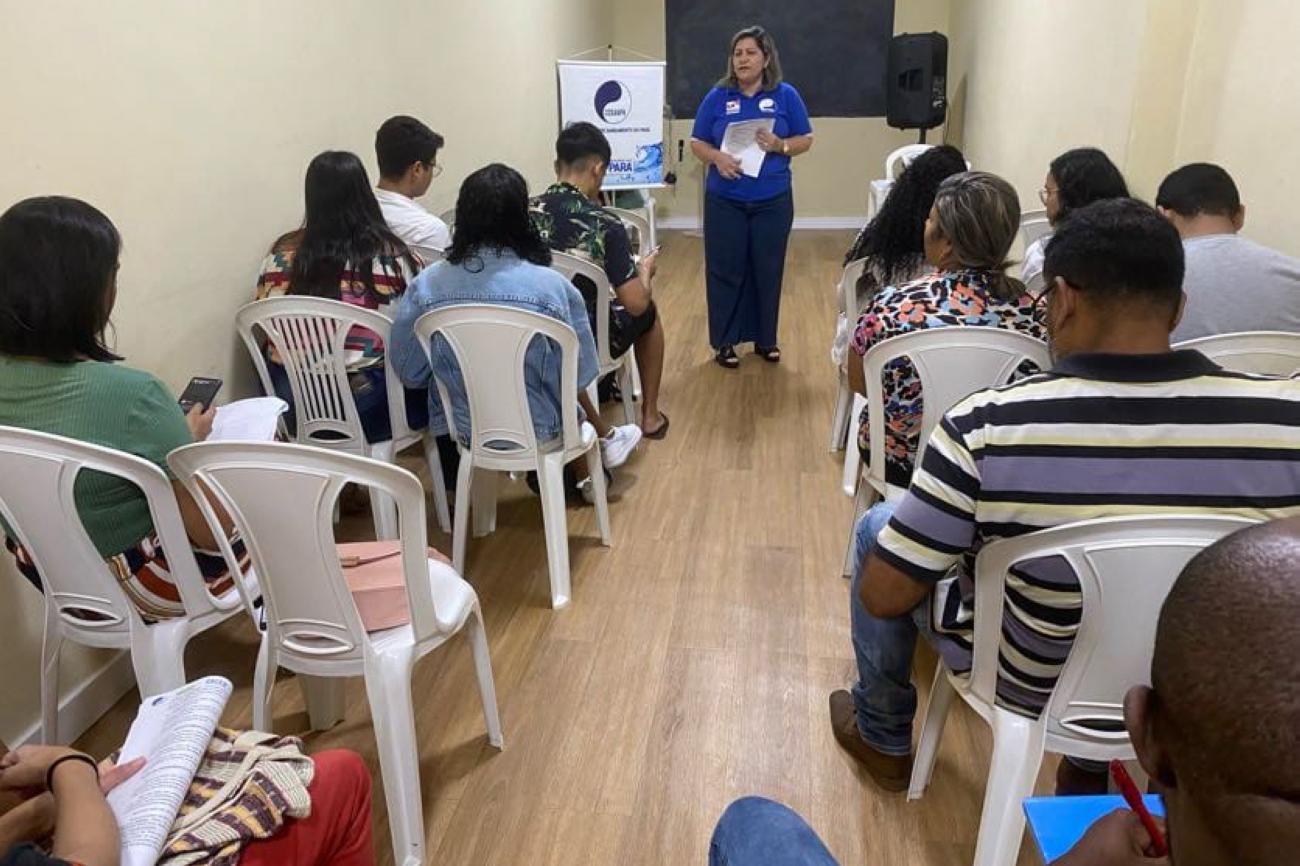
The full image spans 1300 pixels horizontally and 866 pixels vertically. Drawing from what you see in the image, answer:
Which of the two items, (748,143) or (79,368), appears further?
(748,143)

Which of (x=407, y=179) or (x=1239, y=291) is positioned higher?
(x=407, y=179)

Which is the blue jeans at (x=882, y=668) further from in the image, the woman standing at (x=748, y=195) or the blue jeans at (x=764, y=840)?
the woman standing at (x=748, y=195)

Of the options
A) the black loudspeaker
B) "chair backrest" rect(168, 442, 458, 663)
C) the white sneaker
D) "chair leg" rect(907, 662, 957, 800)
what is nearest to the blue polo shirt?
the white sneaker

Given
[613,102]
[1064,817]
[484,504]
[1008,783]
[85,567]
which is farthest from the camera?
[613,102]

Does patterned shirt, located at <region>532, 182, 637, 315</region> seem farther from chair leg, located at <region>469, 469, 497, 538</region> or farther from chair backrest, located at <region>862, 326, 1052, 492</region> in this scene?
chair backrest, located at <region>862, 326, 1052, 492</region>

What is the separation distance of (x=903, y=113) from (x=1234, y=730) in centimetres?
641

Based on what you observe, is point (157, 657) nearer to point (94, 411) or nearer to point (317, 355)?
point (94, 411)

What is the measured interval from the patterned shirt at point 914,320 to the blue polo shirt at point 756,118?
6.57ft

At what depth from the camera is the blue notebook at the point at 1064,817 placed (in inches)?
31.2

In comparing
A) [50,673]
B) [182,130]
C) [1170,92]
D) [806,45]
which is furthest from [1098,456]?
[806,45]

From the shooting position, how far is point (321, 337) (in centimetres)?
235

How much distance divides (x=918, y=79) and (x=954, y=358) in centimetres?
495

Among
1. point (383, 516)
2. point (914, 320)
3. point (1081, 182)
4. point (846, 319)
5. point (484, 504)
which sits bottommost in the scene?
point (484, 504)

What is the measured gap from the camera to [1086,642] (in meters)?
1.22
